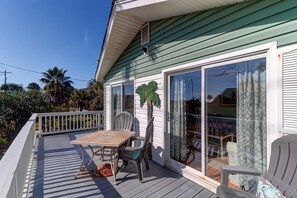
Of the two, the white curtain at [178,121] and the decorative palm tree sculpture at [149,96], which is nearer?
the white curtain at [178,121]

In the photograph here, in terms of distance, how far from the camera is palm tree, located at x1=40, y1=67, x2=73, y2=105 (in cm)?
1872

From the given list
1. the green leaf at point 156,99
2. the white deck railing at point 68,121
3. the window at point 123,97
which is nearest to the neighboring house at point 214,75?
the green leaf at point 156,99

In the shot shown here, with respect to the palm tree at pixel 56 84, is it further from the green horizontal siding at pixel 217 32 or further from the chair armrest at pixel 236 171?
the chair armrest at pixel 236 171

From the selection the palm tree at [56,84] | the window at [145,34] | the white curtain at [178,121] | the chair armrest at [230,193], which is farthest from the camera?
the palm tree at [56,84]

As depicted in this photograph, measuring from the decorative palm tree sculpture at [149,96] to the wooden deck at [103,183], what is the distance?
1.20 metres

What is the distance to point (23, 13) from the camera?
944 centimetres

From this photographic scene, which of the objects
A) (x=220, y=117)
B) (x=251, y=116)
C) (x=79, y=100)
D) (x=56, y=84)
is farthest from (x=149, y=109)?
(x=56, y=84)

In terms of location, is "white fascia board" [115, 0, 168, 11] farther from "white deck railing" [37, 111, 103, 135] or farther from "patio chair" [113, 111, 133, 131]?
"white deck railing" [37, 111, 103, 135]

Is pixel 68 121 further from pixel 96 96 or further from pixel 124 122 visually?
pixel 96 96

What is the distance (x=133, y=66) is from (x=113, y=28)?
3.67 feet

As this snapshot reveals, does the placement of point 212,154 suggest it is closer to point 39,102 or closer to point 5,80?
point 39,102

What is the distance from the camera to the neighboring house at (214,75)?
1892 mm

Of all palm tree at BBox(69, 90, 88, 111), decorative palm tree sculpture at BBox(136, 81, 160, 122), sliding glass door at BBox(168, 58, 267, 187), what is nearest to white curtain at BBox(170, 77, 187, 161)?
sliding glass door at BBox(168, 58, 267, 187)

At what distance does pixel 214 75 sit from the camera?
8.63ft
